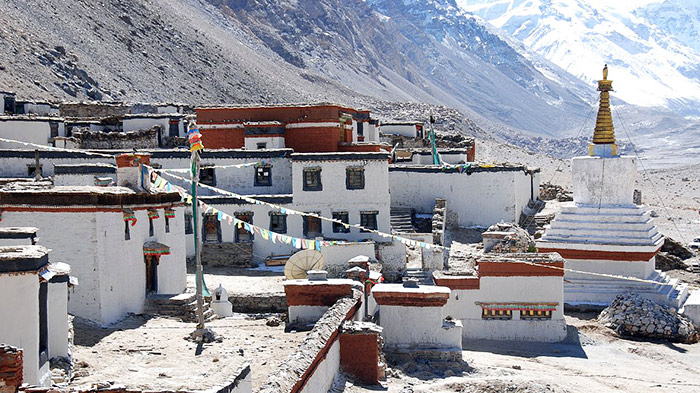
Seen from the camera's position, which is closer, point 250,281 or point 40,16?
point 250,281

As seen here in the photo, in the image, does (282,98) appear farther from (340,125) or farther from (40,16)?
(340,125)

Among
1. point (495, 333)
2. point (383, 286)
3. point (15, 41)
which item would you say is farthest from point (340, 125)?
point (15, 41)

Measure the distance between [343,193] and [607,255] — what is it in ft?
29.6

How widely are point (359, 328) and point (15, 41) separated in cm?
7082

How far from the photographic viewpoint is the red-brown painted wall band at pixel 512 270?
73.1 ft

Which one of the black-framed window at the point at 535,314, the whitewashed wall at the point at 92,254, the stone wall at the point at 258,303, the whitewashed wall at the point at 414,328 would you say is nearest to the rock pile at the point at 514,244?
the black-framed window at the point at 535,314

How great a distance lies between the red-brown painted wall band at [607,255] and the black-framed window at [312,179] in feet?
26.0

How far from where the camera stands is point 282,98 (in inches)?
4341

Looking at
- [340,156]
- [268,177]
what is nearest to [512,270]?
[340,156]

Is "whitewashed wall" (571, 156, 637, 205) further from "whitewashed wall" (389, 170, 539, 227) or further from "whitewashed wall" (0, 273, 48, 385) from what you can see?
"whitewashed wall" (0, 273, 48, 385)

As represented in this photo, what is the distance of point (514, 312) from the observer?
2238 centimetres

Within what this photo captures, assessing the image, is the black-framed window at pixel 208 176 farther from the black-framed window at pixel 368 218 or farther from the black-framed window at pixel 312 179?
the black-framed window at pixel 368 218

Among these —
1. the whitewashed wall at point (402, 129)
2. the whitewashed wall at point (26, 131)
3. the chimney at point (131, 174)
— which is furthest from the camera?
the whitewashed wall at point (402, 129)

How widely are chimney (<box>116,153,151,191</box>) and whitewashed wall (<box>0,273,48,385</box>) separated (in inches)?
375
